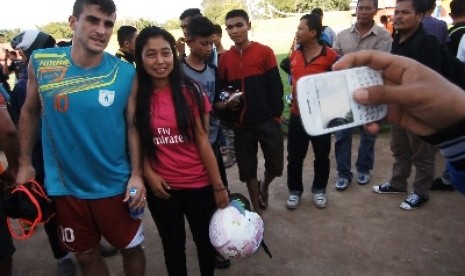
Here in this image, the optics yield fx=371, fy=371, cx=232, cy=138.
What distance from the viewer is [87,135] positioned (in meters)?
2.13

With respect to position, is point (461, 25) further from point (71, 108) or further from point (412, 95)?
point (71, 108)

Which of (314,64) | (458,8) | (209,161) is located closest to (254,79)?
(314,64)

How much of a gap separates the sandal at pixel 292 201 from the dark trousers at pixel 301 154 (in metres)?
0.06

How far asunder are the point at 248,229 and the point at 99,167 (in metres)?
0.97

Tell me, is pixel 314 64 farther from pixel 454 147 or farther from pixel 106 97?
pixel 454 147

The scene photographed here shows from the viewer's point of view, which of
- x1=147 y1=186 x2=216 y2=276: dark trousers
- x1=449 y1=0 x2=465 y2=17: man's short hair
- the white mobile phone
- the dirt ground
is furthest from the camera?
x1=449 y1=0 x2=465 y2=17: man's short hair

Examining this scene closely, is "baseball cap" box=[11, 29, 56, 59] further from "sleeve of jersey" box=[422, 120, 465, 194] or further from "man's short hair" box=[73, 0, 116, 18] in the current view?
"sleeve of jersey" box=[422, 120, 465, 194]

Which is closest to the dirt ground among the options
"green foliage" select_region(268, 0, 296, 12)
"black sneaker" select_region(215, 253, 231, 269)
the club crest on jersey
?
"black sneaker" select_region(215, 253, 231, 269)

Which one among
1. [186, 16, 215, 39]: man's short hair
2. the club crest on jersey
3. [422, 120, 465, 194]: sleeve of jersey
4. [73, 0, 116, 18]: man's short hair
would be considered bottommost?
[422, 120, 465, 194]: sleeve of jersey

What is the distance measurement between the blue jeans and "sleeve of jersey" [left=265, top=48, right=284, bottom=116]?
1.19 meters

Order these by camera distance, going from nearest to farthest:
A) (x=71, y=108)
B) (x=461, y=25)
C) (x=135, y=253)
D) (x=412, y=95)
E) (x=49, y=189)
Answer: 1. (x=412, y=95)
2. (x=71, y=108)
3. (x=49, y=189)
4. (x=135, y=253)
5. (x=461, y=25)

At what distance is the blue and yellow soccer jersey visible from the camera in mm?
2078

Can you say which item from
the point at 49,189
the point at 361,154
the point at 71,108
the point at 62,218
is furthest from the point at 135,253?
the point at 361,154

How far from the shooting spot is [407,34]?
3.45 m
